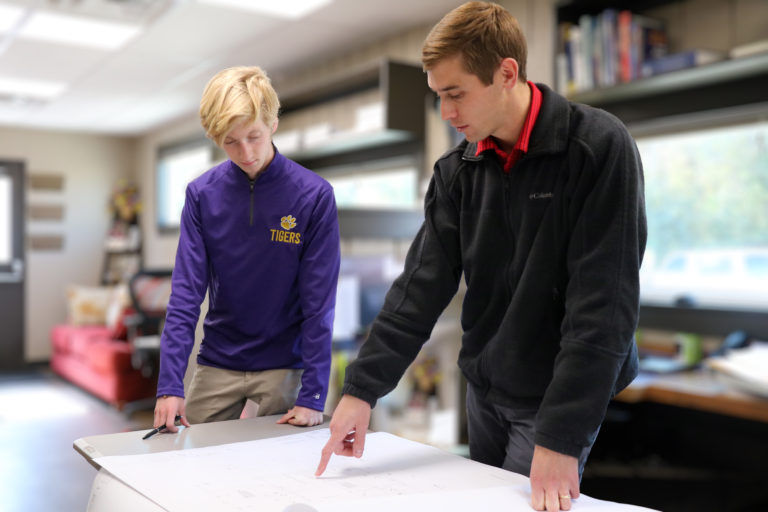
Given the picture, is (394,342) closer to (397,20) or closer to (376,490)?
(376,490)

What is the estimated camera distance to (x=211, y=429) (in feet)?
3.12

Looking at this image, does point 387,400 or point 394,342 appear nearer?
point 394,342

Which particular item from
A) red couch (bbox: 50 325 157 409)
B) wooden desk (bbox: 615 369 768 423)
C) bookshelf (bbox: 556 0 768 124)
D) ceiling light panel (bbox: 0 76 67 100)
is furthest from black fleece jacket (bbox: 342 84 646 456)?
ceiling light panel (bbox: 0 76 67 100)

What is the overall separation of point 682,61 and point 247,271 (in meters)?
2.08

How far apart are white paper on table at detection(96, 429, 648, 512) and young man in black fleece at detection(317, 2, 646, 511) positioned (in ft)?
0.12

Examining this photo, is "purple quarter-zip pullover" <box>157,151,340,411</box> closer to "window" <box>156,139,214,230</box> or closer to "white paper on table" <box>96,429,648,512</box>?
"white paper on table" <box>96,429,648,512</box>

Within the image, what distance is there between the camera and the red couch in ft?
14.9

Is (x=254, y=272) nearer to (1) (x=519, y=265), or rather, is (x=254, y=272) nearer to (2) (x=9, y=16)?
(1) (x=519, y=265)

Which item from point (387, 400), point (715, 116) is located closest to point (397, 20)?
point (715, 116)

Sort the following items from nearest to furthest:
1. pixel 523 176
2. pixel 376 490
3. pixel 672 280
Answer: pixel 376 490 → pixel 523 176 → pixel 672 280

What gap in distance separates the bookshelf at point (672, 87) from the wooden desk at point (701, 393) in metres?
0.99

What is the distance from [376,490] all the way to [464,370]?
283 mm

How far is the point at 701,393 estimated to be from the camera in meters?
2.23

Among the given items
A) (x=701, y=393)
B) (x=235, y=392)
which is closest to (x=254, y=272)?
(x=235, y=392)
